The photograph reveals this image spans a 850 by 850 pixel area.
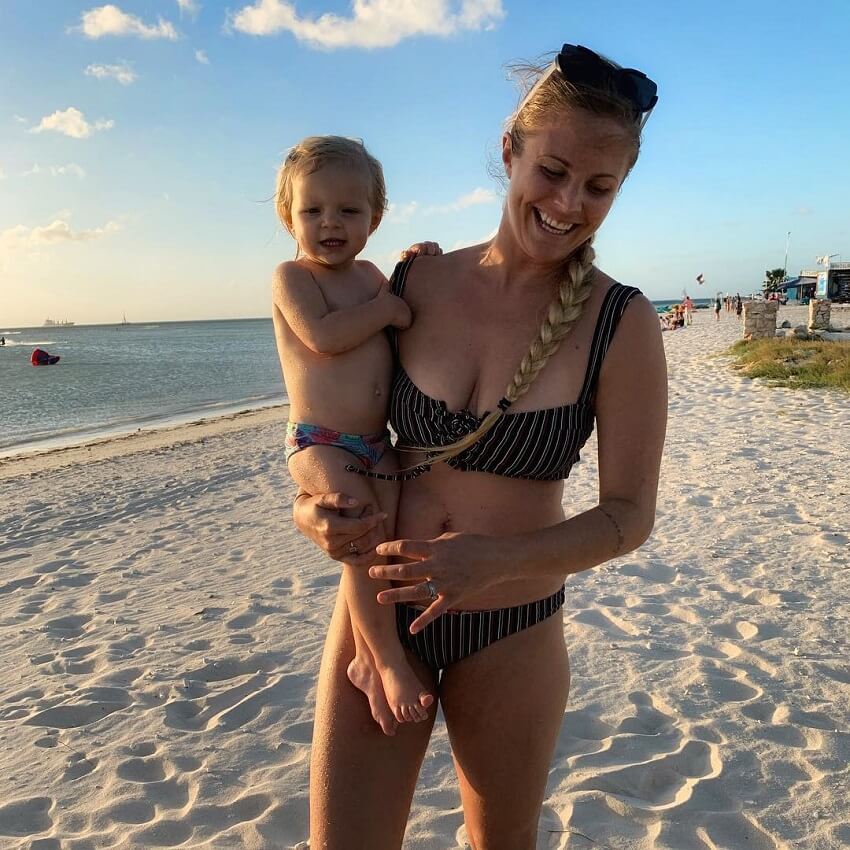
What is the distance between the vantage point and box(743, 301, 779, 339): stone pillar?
2186 centimetres

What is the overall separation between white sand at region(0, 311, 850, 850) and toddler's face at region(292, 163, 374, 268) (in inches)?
93.8

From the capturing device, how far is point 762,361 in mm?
16094

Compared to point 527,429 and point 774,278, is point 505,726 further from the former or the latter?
point 774,278

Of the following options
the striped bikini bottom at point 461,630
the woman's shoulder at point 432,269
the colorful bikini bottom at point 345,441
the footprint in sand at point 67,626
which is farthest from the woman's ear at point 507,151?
the footprint in sand at point 67,626

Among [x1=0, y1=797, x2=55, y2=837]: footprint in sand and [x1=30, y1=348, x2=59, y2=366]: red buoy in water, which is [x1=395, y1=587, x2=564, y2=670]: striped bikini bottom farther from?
[x1=30, y1=348, x2=59, y2=366]: red buoy in water

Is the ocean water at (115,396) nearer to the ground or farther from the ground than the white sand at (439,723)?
nearer to the ground

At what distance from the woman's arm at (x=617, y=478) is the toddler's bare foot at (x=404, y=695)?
272 mm

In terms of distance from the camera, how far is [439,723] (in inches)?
156

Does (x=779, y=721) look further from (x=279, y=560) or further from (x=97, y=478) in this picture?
(x=97, y=478)

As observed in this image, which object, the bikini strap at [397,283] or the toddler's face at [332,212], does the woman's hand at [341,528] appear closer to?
the bikini strap at [397,283]

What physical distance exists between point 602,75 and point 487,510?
3.34 feet

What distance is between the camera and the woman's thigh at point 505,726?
67.7 inches

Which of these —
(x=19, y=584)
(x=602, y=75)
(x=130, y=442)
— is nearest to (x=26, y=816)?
(x=602, y=75)

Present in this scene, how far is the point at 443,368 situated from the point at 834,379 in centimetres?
1340
